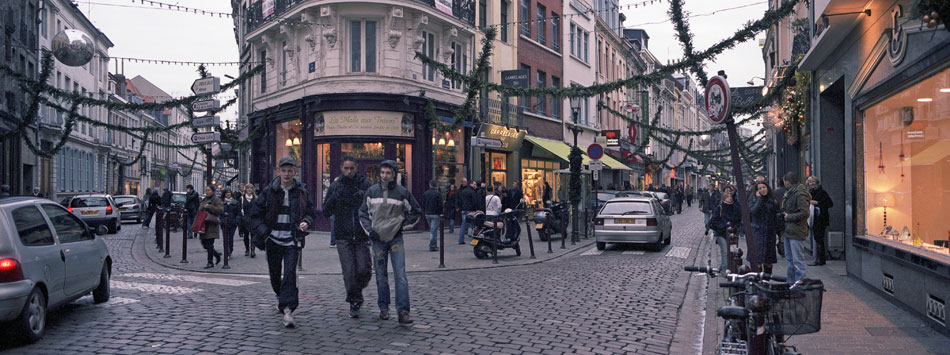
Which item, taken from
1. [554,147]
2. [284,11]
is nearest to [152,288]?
[284,11]

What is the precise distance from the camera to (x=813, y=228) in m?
12.7

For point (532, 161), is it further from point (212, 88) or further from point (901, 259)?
point (901, 259)

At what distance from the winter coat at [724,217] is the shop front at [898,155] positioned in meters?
1.64

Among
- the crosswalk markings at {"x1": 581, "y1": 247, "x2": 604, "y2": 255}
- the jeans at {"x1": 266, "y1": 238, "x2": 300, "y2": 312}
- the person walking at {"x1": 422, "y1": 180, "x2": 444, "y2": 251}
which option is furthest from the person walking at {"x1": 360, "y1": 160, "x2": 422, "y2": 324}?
the crosswalk markings at {"x1": 581, "y1": 247, "x2": 604, "y2": 255}

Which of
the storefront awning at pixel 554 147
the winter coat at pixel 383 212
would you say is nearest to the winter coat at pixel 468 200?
the storefront awning at pixel 554 147

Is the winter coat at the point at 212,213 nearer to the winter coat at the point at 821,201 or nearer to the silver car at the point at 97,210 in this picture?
the winter coat at the point at 821,201

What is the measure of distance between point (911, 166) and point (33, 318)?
971 cm

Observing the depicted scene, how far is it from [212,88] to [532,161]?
16938 millimetres

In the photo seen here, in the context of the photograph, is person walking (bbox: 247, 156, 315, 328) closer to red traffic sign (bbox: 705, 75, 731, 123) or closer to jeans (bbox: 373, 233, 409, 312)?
jeans (bbox: 373, 233, 409, 312)

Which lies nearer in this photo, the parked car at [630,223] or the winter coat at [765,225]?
the winter coat at [765,225]

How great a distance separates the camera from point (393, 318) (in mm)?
7387

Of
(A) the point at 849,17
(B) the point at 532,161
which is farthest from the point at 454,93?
(A) the point at 849,17

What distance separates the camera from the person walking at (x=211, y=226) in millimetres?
12688

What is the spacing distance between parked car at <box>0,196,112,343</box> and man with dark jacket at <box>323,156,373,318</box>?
8.48ft
